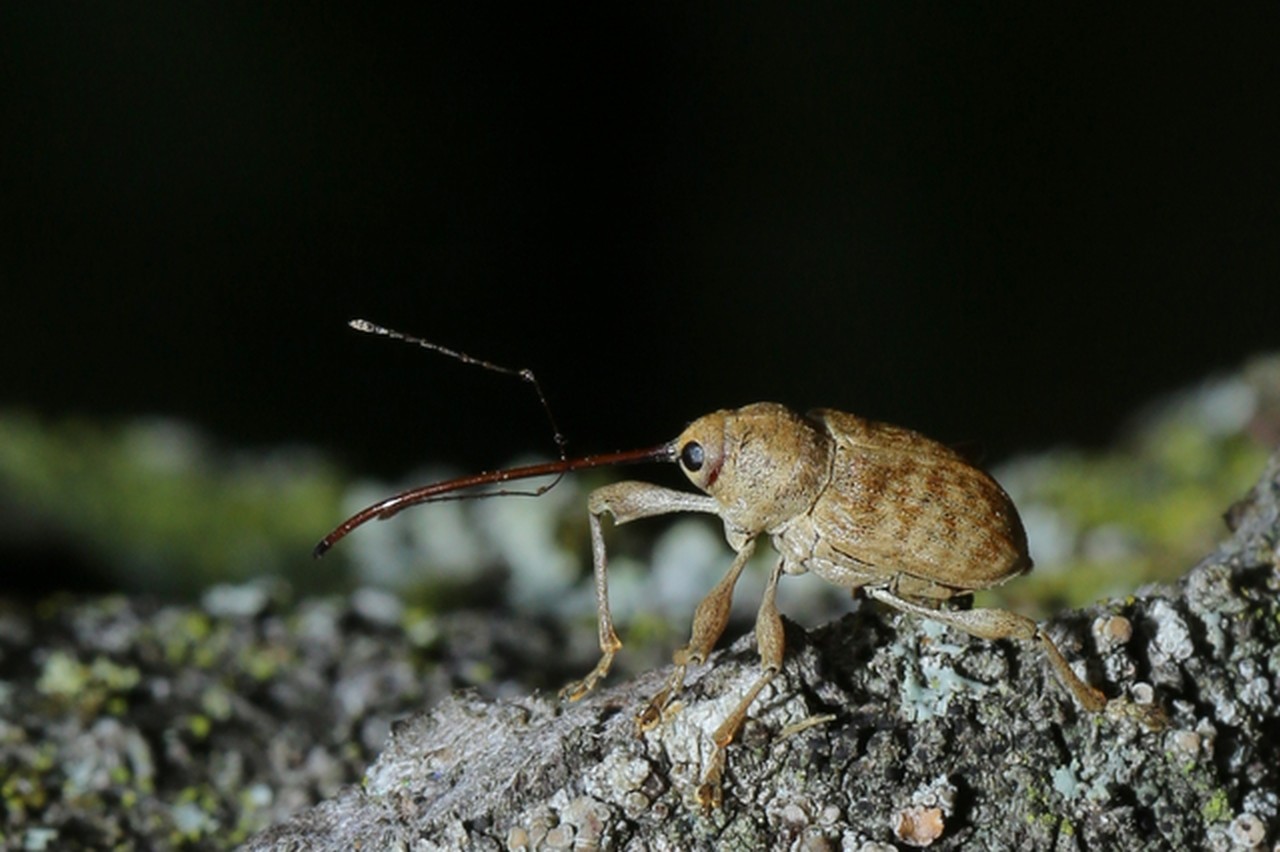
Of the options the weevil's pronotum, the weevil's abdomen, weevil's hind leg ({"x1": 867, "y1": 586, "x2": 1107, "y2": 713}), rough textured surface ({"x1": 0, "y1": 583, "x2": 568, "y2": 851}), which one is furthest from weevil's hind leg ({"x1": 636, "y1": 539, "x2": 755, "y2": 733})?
rough textured surface ({"x1": 0, "y1": 583, "x2": 568, "y2": 851})

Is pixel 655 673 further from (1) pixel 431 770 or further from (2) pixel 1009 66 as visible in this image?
A: (2) pixel 1009 66

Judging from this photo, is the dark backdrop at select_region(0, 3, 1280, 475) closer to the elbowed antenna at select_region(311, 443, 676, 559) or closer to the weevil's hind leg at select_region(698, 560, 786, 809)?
the elbowed antenna at select_region(311, 443, 676, 559)

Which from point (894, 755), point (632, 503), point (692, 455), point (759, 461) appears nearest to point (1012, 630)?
point (894, 755)

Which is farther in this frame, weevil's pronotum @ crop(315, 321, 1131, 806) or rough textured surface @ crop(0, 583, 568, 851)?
rough textured surface @ crop(0, 583, 568, 851)

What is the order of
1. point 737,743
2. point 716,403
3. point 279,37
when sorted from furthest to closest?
point 716,403 → point 279,37 → point 737,743

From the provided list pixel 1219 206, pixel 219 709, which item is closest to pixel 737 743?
pixel 219 709

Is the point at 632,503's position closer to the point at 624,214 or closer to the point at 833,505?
the point at 833,505
